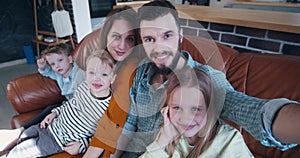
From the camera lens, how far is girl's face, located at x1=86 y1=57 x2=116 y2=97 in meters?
1.11

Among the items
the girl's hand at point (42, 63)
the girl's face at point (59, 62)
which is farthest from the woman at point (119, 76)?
the girl's hand at point (42, 63)

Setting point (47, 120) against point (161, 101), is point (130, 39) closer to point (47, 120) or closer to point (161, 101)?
point (161, 101)

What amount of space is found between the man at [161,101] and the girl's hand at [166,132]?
0.12 metres

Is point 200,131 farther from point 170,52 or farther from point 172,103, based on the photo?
point 170,52

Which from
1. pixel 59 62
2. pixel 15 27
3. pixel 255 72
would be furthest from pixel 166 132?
pixel 15 27

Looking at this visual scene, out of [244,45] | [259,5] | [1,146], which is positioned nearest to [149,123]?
[244,45]

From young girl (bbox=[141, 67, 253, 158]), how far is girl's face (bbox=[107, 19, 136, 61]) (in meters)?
0.33

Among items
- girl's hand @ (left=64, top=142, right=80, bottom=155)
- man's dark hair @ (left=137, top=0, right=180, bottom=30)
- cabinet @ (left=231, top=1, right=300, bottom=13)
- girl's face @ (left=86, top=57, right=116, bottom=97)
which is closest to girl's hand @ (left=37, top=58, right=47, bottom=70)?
girl's face @ (left=86, top=57, right=116, bottom=97)

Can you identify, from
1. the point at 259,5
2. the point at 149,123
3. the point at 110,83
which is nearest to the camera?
the point at 149,123

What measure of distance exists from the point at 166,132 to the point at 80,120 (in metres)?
0.58

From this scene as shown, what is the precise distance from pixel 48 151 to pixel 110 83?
531 mm

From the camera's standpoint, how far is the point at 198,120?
755 mm

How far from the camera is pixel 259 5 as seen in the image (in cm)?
366

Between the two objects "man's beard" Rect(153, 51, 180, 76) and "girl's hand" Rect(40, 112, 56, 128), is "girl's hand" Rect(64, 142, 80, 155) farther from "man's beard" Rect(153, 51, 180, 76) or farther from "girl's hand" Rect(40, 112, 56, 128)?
"man's beard" Rect(153, 51, 180, 76)
